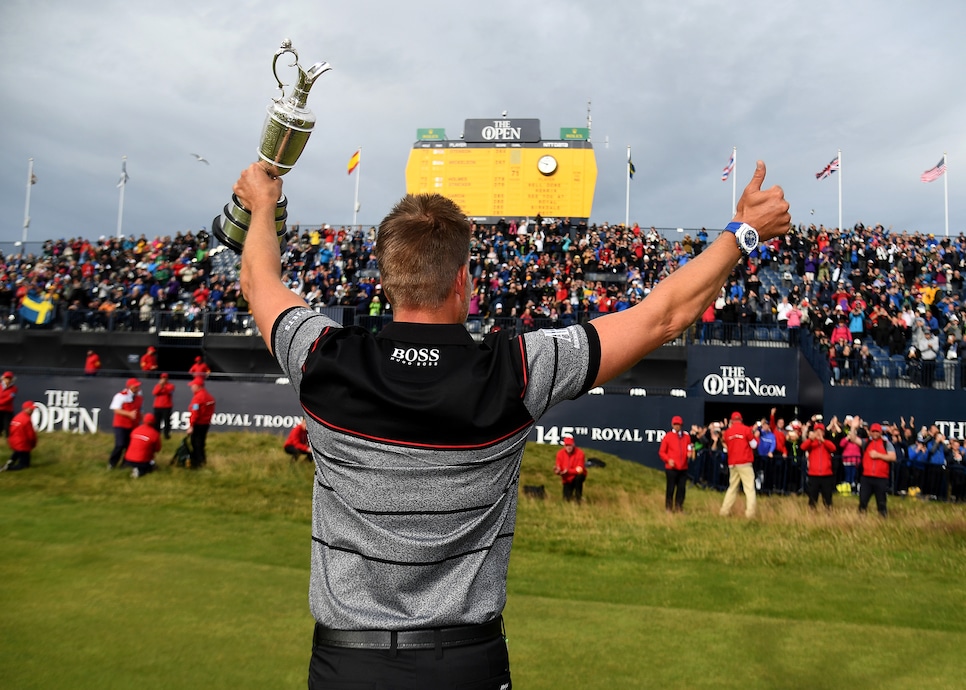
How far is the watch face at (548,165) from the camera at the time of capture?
35.3 metres

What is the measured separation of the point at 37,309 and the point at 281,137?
2827cm

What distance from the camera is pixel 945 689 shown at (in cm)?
568

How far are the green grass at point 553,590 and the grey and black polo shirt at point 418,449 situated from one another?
3.97 m

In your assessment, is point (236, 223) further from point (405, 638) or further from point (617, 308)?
point (617, 308)

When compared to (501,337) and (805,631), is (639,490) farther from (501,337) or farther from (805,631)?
(501,337)

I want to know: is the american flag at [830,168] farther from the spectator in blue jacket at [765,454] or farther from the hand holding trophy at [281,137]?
the hand holding trophy at [281,137]

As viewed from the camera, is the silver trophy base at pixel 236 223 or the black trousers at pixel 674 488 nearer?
the silver trophy base at pixel 236 223

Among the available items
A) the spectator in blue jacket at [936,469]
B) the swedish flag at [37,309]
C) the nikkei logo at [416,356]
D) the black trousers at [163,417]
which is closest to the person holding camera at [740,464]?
the spectator in blue jacket at [936,469]

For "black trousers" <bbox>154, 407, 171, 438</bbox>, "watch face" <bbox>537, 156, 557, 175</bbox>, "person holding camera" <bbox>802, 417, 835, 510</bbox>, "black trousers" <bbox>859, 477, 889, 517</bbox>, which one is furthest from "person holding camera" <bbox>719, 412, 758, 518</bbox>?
"watch face" <bbox>537, 156, 557, 175</bbox>

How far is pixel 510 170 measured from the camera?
117 feet

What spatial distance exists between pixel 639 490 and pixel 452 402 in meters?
17.1

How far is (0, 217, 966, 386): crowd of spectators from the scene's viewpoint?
949 inches

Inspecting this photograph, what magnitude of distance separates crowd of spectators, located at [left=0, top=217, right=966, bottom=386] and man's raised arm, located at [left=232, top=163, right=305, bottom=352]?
2075 centimetres

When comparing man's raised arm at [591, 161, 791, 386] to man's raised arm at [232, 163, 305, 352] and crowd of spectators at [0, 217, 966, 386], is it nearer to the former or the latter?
man's raised arm at [232, 163, 305, 352]
